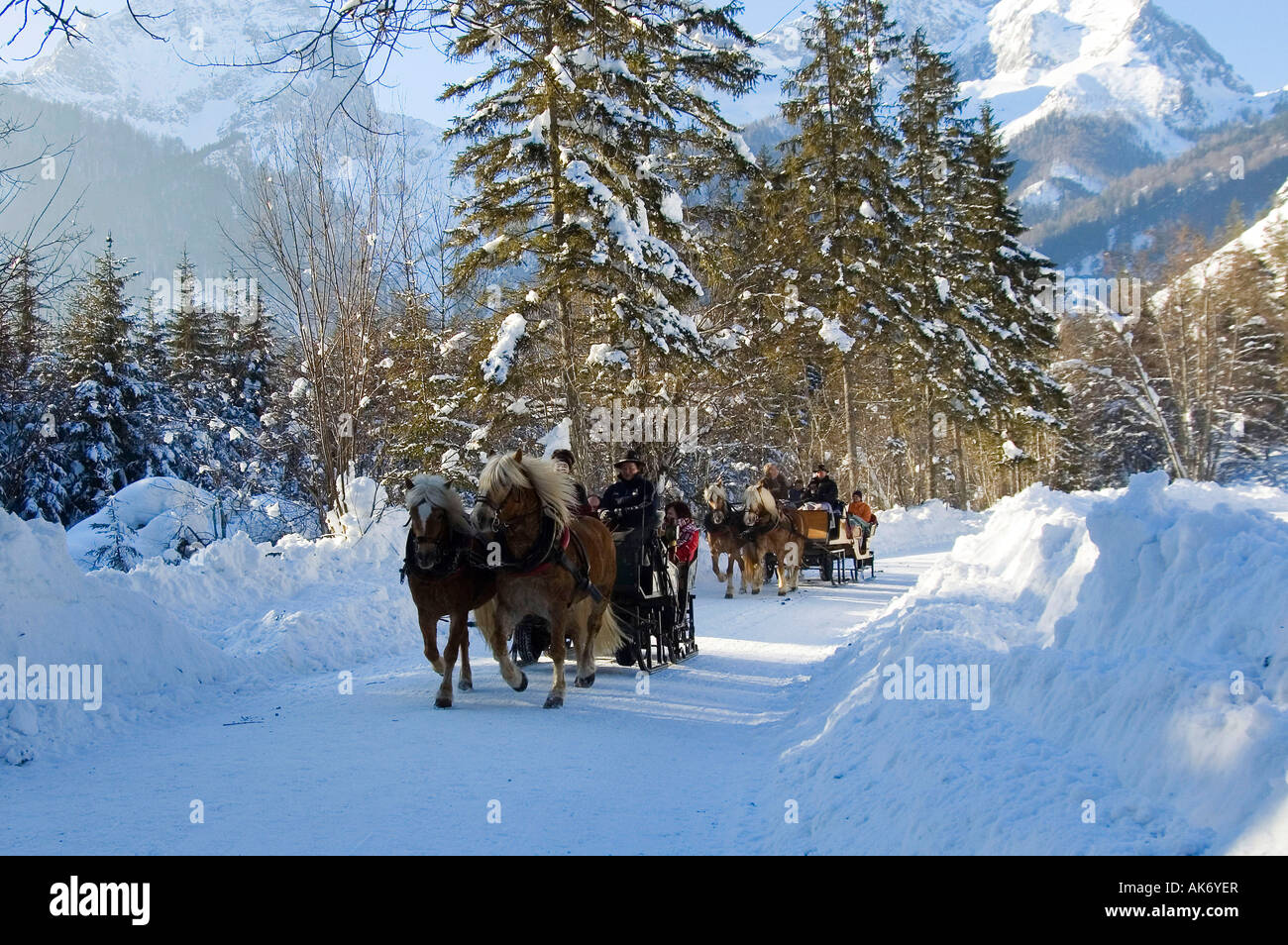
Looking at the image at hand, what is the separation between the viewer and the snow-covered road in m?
4.93

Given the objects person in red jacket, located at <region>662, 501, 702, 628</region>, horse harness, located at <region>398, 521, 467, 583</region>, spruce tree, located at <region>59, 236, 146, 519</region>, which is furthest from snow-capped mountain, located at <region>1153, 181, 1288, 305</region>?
spruce tree, located at <region>59, 236, 146, 519</region>

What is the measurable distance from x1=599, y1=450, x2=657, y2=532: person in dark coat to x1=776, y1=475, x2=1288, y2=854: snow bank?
3480 mm

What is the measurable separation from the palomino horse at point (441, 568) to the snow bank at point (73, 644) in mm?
2394

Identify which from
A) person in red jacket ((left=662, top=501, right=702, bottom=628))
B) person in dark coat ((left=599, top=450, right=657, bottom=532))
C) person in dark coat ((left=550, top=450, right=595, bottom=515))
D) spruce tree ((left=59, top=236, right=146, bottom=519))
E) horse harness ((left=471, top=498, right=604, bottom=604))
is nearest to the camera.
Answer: horse harness ((left=471, top=498, right=604, bottom=604))

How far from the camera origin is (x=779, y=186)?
93.9 ft

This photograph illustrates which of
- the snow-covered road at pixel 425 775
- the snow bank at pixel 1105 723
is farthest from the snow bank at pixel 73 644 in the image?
the snow bank at pixel 1105 723

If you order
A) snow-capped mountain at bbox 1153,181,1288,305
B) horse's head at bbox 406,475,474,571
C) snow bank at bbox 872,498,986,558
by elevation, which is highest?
snow-capped mountain at bbox 1153,181,1288,305

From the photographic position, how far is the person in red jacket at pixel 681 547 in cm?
1113

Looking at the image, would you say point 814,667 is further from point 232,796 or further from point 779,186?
point 779,186

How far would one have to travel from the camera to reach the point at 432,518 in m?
7.83

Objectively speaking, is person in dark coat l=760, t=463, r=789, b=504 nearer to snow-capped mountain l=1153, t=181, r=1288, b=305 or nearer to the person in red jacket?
the person in red jacket

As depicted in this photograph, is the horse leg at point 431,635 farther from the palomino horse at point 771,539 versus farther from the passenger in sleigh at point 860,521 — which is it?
the passenger in sleigh at point 860,521

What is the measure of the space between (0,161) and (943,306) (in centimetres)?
2939

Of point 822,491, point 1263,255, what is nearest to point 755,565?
point 822,491
